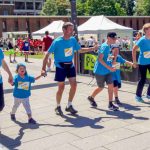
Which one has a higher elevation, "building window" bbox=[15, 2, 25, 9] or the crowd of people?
"building window" bbox=[15, 2, 25, 9]

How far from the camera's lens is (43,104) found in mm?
8195

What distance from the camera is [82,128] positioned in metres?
6.01

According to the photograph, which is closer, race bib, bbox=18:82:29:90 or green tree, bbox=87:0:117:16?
race bib, bbox=18:82:29:90

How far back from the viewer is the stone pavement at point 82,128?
204 inches

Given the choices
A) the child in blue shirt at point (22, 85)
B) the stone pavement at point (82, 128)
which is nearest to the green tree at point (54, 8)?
the stone pavement at point (82, 128)

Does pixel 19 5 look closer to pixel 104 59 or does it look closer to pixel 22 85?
pixel 104 59

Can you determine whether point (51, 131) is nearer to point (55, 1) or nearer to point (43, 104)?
point (43, 104)

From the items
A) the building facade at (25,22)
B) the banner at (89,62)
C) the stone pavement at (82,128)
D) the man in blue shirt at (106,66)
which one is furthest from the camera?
the building facade at (25,22)

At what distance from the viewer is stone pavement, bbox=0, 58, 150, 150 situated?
5180mm

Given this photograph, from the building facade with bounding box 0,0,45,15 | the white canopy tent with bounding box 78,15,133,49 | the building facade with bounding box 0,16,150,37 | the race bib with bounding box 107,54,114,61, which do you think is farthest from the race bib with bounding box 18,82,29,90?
the building facade with bounding box 0,0,45,15

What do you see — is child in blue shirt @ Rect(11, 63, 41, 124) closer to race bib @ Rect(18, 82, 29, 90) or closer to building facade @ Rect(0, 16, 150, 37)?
race bib @ Rect(18, 82, 29, 90)

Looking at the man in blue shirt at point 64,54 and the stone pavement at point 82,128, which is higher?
the man in blue shirt at point 64,54

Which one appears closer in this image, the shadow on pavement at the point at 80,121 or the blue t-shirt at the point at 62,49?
the shadow on pavement at the point at 80,121

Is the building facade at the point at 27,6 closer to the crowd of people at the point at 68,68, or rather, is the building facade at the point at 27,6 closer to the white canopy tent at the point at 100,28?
the white canopy tent at the point at 100,28
